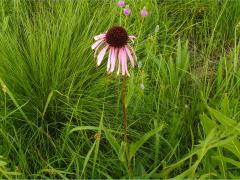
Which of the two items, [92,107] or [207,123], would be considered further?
[92,107]

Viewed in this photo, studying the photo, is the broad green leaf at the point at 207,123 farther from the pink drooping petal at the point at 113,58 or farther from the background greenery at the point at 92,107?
the pink drooping petal at the point at 113,58

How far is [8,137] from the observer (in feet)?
4.09

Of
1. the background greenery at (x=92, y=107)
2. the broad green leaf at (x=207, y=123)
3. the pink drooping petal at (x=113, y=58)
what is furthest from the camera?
the background greenery at (x=92, y=107)

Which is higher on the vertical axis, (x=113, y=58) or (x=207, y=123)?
(x=113, y=58)

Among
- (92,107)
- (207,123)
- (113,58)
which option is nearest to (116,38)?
(113,58)

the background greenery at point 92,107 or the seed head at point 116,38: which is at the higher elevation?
the seed head at point 116,38

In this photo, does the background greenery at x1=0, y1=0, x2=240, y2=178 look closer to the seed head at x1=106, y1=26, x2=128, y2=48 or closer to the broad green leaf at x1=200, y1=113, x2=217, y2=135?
the broad green leaf at x1=200, y1=113, x2=217, y2=135

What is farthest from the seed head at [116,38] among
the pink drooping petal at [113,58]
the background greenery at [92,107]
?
the background greenery at [92,107]

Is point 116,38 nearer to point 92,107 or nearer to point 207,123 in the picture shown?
point 207,123

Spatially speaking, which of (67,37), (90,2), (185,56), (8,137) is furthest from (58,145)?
(90,2)

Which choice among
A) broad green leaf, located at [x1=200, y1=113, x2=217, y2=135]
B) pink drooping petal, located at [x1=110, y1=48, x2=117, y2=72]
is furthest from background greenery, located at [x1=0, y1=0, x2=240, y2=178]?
pink drooping petal, located at [x1=110, y1=48, x2=117, y2=72]

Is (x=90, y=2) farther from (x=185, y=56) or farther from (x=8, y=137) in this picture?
(x=8, y=137)

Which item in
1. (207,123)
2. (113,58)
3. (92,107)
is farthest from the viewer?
(92,107)

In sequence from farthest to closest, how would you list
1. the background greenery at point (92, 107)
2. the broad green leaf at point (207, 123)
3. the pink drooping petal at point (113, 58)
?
1. the background greenery at point (92, 107)
2. the broad green leaf at point (207, 123)
3. the pink drooping petal at point (113, 58)
